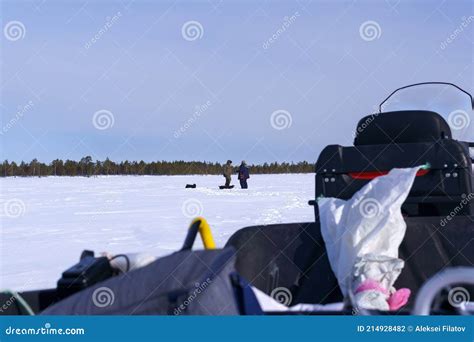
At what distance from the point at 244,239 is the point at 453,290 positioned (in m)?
1.14

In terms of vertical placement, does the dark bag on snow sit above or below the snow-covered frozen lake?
above

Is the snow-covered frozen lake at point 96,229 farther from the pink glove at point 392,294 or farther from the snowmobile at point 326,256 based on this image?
the pink glove at point 392,294

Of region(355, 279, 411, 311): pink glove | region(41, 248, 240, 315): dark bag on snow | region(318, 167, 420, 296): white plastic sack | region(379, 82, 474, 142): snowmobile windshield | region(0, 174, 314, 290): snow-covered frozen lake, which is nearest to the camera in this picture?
region(41, 248, 240, 315): dark bag on snow

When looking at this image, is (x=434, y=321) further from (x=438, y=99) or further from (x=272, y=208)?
(x=272, y=208)

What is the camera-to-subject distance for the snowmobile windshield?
4.48 metres

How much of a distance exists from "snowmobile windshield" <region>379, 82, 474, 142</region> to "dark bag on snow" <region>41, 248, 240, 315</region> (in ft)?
10.9

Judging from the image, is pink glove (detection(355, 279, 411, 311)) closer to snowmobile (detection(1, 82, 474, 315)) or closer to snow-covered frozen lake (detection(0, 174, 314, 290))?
snowmobile (detection(1, 82, 474, 315))

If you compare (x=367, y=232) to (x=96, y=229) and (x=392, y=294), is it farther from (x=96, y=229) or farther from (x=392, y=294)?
(x=96, y=229)

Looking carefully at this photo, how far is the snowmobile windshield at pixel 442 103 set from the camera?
4484 millimetres

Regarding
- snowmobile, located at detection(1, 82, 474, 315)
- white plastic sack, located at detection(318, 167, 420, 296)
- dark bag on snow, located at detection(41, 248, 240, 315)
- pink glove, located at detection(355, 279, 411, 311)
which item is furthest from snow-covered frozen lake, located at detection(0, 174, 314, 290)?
dark bag on snow, located at detection(41, 248, 240, 315)

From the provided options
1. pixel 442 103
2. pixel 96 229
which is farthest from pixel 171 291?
pixel 96 229

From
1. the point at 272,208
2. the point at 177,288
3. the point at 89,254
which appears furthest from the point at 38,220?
the point at 177,288

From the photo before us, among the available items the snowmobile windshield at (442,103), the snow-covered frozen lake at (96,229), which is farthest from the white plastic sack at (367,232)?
the snow-covered frozen lake at (96,229)

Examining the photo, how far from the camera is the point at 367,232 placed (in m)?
3.03
